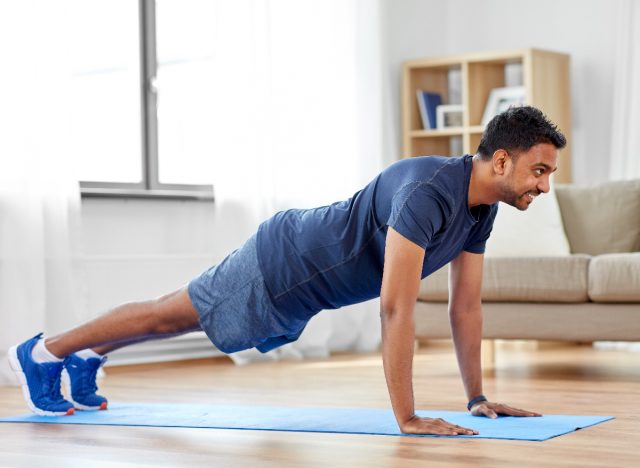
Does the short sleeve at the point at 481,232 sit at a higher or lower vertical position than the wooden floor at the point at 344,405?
higher

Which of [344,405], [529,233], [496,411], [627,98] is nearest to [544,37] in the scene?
[627,98]

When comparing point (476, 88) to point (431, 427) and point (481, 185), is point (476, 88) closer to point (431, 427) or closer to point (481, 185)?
point (481, 185)

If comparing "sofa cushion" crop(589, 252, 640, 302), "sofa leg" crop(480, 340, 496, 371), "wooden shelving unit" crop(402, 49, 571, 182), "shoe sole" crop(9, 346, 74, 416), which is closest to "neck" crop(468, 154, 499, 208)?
"shoe sole" crop(9, 346, 74, 416)

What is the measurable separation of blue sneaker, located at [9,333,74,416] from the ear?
1332 millimetres

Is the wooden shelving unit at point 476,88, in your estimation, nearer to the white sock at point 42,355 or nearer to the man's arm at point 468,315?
the man's arm at point 468,315

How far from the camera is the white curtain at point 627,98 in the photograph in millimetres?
5582

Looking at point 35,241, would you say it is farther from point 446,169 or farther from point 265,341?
point 446,169

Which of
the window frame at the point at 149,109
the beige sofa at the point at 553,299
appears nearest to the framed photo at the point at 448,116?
the window frame at the point at 149,109

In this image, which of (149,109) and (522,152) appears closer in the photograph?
(522,152)

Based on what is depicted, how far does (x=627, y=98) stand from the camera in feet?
18.5

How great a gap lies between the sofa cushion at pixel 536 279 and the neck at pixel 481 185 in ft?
4.91

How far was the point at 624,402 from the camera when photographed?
3223 millimetres

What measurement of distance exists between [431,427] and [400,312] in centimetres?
27

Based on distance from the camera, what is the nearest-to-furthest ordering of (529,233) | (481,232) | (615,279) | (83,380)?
(481,232) → (83,380) → (615,279) → (529,233)
